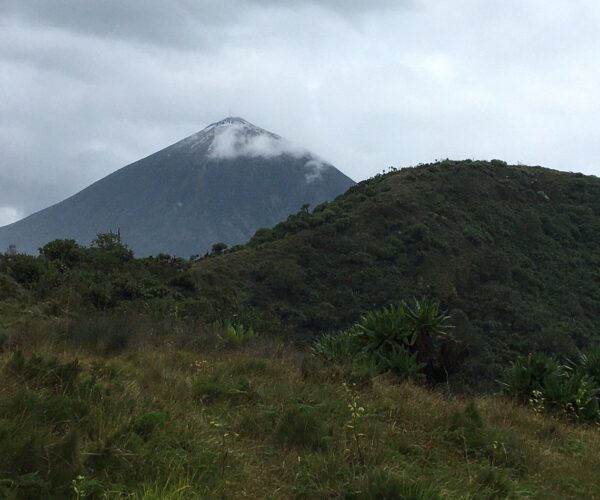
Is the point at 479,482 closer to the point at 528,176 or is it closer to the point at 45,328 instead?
the point at 45,328

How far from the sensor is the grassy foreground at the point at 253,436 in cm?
362

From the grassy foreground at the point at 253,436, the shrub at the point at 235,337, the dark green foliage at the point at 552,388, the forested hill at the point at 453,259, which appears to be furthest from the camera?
the forested hill at the point at 453,259

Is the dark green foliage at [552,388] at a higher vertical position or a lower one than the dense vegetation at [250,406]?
lower

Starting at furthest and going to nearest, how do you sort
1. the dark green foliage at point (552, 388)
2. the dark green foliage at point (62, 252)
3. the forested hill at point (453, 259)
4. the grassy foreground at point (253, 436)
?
the forested hill at point (453, 259), the dark green foliage at point (62, 252), the dark green foliage at point (552, 388), the grassy foreground at point (253, 436)

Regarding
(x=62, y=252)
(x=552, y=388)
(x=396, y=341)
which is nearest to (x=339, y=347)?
(x=396, y=341)

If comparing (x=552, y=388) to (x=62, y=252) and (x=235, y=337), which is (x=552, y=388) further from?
(x=62, y=252)

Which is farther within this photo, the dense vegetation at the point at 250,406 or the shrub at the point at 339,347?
the shrub at the point at 339,347

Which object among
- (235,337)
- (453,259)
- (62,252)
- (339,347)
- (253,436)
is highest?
(62,252)

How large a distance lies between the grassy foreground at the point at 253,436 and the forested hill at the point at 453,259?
19220 mm

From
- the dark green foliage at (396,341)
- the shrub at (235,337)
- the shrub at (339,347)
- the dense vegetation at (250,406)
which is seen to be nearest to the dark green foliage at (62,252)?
the dense vegetation at (250,406)

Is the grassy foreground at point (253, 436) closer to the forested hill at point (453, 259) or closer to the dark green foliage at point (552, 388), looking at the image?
the dark green foliage at point (552, 388)

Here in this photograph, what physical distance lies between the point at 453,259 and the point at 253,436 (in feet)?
137

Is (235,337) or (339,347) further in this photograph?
(235,337)

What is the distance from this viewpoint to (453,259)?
44.9 m
